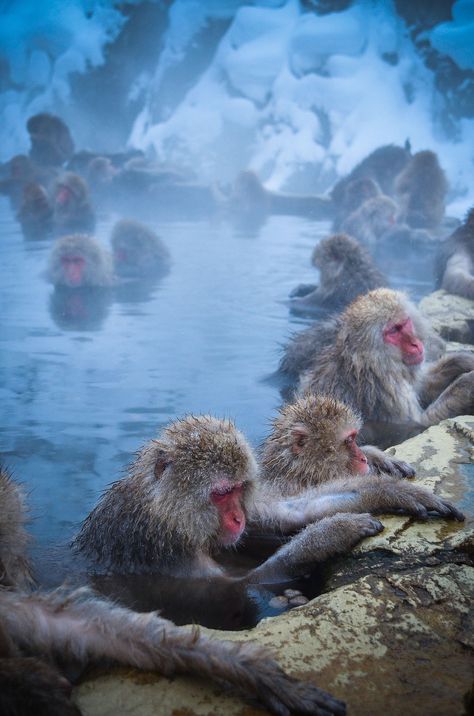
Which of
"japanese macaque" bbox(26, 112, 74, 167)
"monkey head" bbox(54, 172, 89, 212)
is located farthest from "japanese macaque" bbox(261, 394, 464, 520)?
"japanese macaque" bbox(26, 112, 74, 167)

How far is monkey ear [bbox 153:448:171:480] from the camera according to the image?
2.81m

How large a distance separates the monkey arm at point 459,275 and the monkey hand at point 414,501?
4744 millimetres

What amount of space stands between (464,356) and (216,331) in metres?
3.42

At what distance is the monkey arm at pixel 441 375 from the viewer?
14.5 ft

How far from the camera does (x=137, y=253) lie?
10.7 metres

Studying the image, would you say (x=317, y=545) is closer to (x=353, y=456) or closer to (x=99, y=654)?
(x=353, y=456)

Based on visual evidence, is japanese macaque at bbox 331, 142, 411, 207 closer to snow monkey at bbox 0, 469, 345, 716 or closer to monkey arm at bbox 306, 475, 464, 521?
monkey arm at bbox 306, 475, 464, 521

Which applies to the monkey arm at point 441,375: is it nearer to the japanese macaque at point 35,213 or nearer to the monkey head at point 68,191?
the japanese macaque at point 35,213

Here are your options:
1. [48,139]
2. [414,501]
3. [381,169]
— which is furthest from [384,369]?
[48,139]

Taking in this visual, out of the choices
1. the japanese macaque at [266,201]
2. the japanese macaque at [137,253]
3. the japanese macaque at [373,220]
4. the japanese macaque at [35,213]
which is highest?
the japanese macaque at [266,201]

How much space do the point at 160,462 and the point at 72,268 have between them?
23.0 ft

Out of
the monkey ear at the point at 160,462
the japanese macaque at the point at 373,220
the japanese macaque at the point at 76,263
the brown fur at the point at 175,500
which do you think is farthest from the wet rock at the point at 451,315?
the japanese macaque at the point at 76,263

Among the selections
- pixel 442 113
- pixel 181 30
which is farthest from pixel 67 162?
pixel 442 113

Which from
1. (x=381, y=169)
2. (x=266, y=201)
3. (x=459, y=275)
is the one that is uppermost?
(x=381, y=169)
